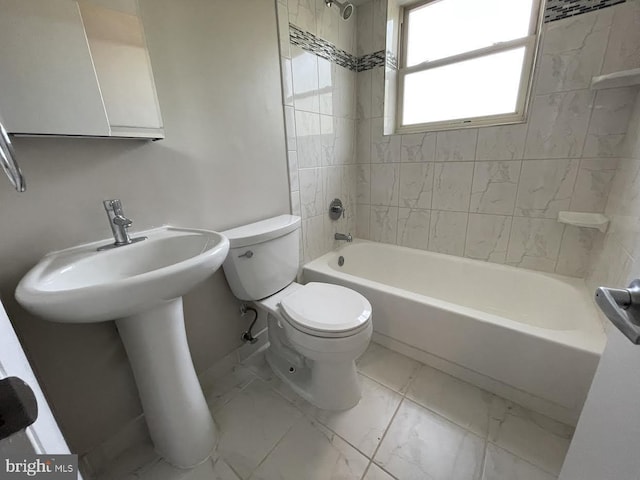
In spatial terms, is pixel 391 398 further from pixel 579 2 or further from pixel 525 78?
pixel 579 2

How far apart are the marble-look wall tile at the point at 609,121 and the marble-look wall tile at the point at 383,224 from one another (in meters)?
1.03

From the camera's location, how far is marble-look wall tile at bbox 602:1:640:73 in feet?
3.49

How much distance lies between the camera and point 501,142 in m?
1.43

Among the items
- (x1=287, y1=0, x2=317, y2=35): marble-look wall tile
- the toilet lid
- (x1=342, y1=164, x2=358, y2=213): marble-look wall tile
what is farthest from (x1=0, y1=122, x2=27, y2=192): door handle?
(x1=342, y1=164, x2=358, y2=213): marble-look wall tile

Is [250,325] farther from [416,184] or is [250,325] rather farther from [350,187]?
[416,184]

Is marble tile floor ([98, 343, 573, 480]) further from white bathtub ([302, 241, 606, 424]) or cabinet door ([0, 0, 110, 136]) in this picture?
cabinet door ([0, 0, 110, 136])

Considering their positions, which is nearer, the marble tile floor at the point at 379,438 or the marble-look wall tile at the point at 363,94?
the marble tile floor at the point at 379,438

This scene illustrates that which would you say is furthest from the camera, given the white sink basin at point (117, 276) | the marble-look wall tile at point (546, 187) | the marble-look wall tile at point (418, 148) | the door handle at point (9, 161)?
the marble-look wall tile at point (418, 148)

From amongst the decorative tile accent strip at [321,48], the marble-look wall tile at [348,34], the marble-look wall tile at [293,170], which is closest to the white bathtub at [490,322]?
the marble-look wall tile at [293,170]

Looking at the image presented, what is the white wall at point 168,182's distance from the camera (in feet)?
2.50

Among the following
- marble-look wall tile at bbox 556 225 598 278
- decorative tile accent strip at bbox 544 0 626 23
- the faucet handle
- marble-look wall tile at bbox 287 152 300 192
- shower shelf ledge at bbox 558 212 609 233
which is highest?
decorative tile accent strip at bbox 544 0 626 23

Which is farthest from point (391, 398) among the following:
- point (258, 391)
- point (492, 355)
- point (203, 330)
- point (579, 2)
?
point (579, 2)

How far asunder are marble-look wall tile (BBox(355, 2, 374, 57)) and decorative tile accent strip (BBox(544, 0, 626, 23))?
35.5 inches

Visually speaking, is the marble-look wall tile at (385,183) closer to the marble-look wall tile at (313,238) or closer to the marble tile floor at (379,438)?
the marble-look wall tile at (313,238)
